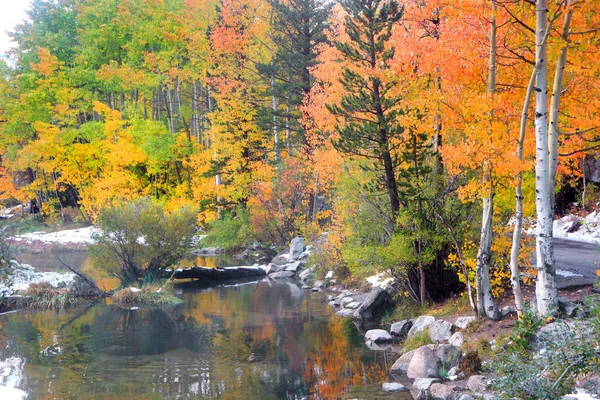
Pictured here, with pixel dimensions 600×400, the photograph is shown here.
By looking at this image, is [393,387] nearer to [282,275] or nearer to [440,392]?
[440,392]

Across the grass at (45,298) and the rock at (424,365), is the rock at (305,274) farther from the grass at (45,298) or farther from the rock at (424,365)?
the rock at (424,365)

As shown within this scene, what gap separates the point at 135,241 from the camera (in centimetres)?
1944

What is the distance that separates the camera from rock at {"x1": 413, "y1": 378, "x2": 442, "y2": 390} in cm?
943

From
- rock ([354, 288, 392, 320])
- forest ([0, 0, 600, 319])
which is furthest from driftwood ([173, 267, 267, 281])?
rock ([354, 288, 392, 320])

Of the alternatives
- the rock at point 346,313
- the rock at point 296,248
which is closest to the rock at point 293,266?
the rock at point 296,248

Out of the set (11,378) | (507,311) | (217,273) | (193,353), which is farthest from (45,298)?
(507,311)

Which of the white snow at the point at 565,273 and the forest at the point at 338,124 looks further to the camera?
the white snow at the point at 565,273

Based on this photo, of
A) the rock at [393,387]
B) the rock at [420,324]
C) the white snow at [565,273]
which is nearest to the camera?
the rock at [393,387]

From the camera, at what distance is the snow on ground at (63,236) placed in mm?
31769

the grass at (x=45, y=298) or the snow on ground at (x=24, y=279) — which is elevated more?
the snow on ground at (x=24, y=279)

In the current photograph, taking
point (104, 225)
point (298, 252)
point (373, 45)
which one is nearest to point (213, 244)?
point (298, 252)

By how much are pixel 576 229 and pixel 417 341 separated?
1188 cm

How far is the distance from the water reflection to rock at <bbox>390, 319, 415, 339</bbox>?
0.84 metres

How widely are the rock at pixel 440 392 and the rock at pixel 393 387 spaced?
58cm
